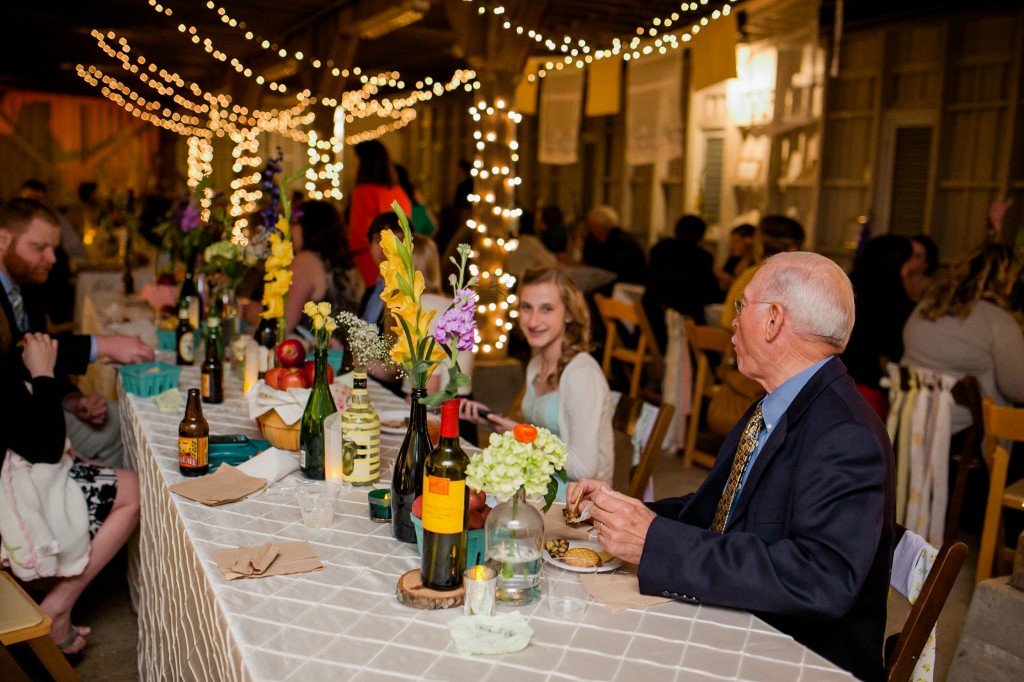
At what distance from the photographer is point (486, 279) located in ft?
19.8

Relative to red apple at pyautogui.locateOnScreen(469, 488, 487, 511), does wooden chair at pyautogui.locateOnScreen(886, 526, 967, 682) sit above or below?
below

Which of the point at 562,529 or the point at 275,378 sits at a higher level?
the point at 275,378

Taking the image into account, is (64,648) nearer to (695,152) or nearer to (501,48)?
(501,48)

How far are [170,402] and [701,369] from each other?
3.20 metres

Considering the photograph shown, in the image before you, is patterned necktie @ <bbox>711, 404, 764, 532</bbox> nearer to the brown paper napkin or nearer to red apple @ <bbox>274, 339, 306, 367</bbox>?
the brown paper napkin

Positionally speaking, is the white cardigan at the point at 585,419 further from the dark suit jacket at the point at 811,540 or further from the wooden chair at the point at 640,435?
the dark suit jacket at the point at 811,540

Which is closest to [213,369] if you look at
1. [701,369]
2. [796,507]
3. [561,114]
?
[796,507]

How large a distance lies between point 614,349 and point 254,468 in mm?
4418

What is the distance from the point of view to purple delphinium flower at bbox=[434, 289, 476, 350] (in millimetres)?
1620

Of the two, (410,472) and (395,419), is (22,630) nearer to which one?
(410,472)

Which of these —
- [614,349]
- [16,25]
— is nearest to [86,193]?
[16,25]

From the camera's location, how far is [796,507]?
60.9 inches

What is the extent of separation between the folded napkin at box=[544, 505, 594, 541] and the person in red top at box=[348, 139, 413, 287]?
3.77 meters

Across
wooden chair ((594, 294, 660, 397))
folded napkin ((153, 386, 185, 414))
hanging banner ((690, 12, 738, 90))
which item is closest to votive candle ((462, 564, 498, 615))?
folded napkin ((153, 386, 185, 414))
